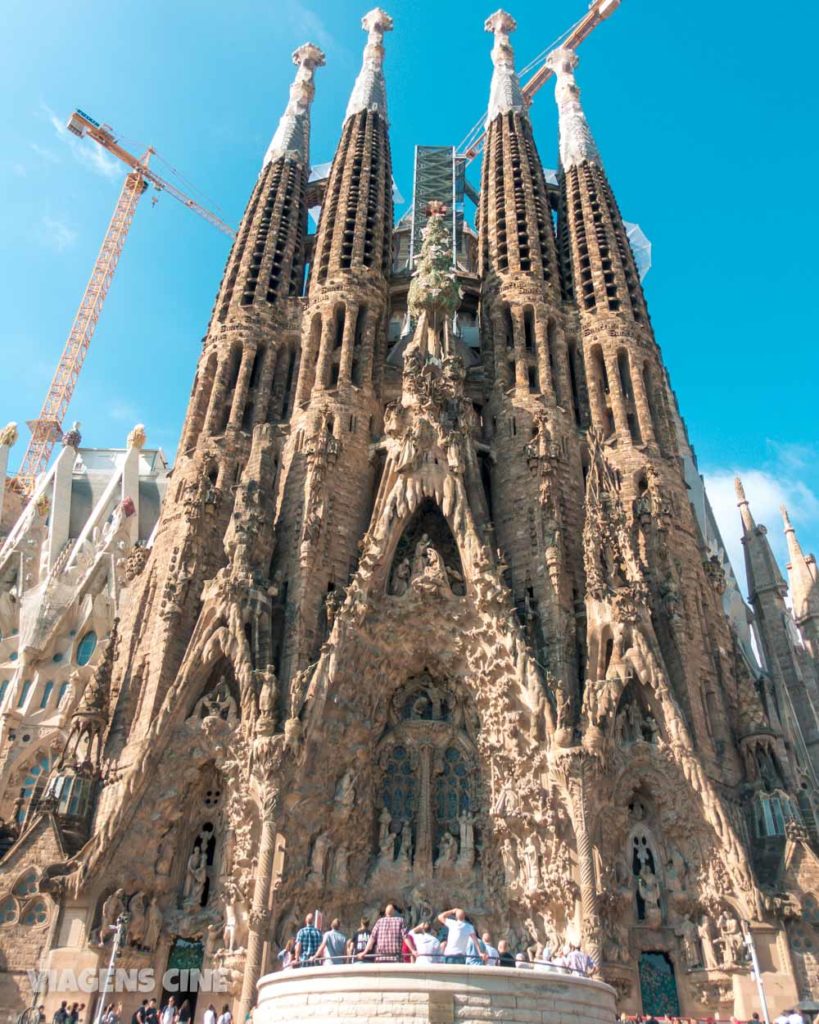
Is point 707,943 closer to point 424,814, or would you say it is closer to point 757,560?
point 424,814

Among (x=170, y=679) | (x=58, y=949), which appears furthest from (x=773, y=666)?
(x=58, y=949)

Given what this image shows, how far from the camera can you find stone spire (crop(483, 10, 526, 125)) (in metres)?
36.1

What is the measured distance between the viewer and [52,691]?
84.3 feet

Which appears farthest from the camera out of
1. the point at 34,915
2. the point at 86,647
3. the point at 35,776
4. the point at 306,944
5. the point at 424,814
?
the point at 86,647

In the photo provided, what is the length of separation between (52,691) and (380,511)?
40.3ft

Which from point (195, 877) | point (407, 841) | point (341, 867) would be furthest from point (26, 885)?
point (407, 841)

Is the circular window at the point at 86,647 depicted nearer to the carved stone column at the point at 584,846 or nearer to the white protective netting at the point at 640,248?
the carved stone column at the point at 584,846

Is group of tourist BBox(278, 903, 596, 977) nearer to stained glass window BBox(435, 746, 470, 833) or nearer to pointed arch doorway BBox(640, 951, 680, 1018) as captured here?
pointed arch doorway BBox(640, 951, 680, 1018)

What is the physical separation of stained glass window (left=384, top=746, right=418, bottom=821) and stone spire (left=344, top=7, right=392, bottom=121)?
89.6 ft

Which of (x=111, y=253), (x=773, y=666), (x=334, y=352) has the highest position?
(x=111, y=253)

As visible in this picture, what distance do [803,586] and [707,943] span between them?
20.4 meters

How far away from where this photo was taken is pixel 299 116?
116ft

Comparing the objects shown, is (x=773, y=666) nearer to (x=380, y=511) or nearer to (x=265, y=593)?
(x=380, y=511)

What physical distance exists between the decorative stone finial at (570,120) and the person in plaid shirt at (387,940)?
98.2 feet
